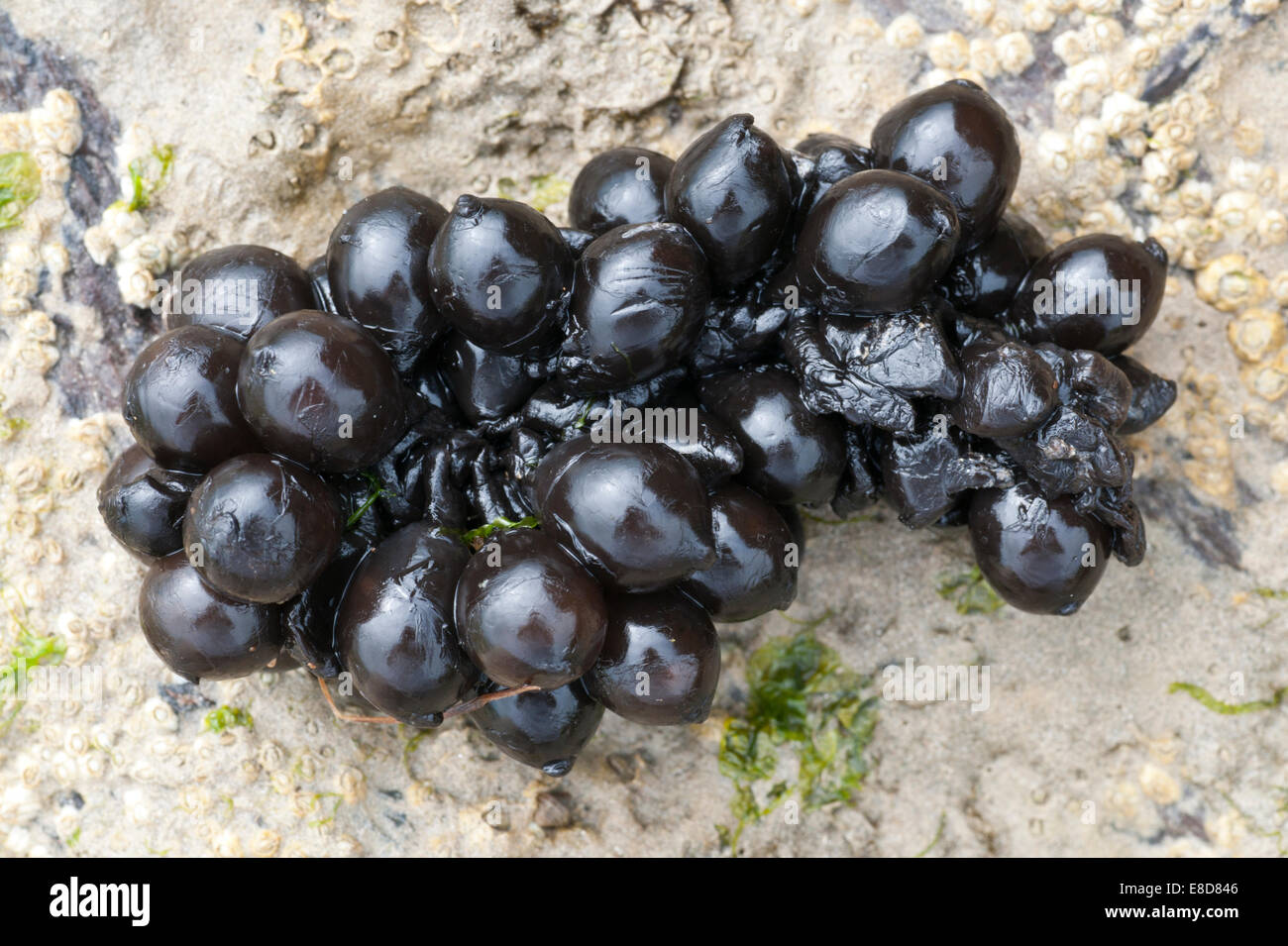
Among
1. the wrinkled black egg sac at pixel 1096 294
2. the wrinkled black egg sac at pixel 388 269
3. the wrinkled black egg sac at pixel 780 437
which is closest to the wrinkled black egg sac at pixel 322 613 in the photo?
the wrinkled black egg sac at pixel 388 269

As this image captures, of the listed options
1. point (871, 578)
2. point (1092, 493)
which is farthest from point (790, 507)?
point (1092, 493)

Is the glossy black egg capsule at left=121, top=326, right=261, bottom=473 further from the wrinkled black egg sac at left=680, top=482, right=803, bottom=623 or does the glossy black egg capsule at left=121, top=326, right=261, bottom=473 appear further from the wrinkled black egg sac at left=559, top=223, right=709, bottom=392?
the wrinkled black egg sac at left=680, top=482, right=803, bottom=623

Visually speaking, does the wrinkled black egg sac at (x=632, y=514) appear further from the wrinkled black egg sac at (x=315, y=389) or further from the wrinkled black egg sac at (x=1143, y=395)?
the wrinkled black egg sac at (x=1143, y=395)

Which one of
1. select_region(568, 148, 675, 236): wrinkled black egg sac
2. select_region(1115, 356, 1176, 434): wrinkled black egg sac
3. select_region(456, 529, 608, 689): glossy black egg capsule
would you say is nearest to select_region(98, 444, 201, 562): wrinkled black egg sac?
select_region(456, 529, 608, 689): glossy black egg capsule

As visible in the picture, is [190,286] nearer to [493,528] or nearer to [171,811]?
[493,528]

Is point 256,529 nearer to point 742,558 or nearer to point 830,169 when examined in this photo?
point 742,558

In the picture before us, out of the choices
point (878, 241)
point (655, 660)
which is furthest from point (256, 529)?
point (878, 241)
